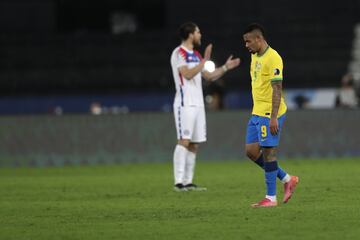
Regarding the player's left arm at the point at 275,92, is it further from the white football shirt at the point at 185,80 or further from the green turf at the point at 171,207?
the white football shirt at the point at 185,80

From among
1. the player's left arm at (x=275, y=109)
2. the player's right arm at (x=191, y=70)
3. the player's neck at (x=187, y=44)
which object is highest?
the player's neck at (x=187, y=44)

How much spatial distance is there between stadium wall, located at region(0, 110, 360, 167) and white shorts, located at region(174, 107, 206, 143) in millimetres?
7049

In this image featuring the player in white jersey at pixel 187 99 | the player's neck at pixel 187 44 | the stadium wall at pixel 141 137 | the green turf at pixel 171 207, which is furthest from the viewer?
the stadium wall at pixel 141 137

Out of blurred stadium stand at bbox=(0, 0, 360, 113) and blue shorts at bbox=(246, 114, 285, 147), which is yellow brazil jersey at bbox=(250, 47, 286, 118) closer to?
blue shorts at bbox=(246, 114, 285, 147)

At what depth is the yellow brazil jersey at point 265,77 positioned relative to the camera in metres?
11.1

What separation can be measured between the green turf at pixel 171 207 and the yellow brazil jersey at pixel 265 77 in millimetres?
1107

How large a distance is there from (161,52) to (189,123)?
51.9 feet

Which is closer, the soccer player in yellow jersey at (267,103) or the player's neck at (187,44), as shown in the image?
the soccer player in yellow jersey at (267,103)

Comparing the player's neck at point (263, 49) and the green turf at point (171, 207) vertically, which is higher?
the player's neck at point (263, 49)

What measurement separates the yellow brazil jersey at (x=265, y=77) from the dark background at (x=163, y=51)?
17.5m

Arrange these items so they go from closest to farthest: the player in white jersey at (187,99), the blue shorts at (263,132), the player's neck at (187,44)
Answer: the blue shorts at (263,132) → the player in white jersey at (187,99) → the player's neck at (187,44)

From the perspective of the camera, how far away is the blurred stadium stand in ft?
95.7

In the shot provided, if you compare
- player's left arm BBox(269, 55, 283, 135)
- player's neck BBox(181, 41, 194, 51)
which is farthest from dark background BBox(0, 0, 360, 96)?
player's left arm BBox(269, 55, 283, 135)

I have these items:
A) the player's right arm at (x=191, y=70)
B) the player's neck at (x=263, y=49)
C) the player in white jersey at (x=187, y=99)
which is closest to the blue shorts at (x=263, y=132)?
the player's neck at (x=263, y=49)
